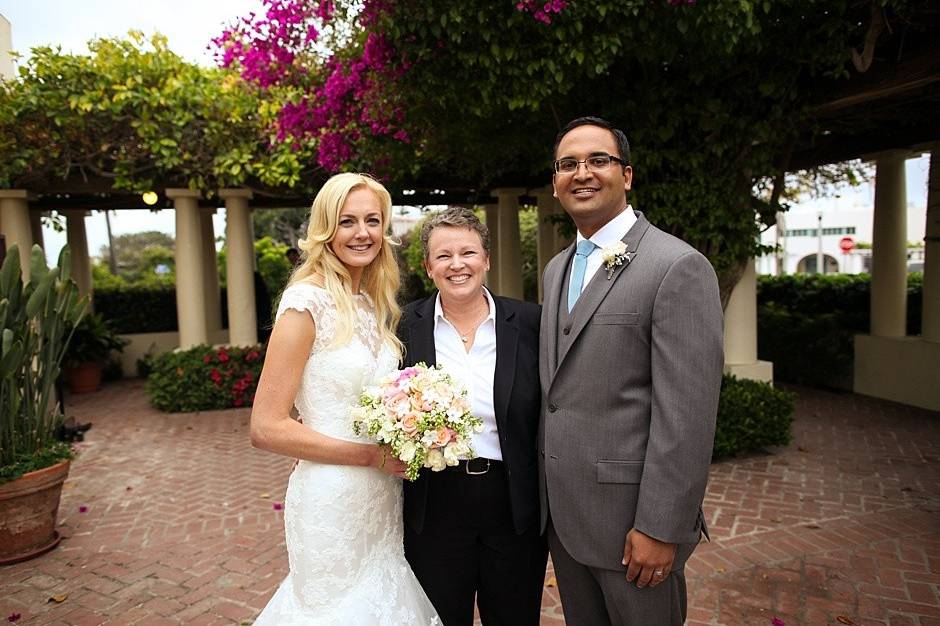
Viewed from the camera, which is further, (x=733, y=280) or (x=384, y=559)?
(x=733, y=280)

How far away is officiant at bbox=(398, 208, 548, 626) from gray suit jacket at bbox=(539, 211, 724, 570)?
152 millimetres

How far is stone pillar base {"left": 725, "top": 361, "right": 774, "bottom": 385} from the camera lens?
24.1ft

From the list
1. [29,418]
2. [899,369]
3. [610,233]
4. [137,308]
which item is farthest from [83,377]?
[899,369]

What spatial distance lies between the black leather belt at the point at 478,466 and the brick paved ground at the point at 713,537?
64.3 inches

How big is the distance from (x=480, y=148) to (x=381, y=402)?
211 inches

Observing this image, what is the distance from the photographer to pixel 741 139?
19.5ft

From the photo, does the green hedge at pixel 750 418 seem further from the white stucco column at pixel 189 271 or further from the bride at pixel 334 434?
the white stucco column at pixel 189 271

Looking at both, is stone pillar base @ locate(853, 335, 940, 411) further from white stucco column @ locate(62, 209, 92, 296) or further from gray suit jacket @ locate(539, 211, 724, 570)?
white stucco column @ locate(62, 209, 92, 296)

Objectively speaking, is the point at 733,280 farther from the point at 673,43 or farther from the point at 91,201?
the point at 91,201

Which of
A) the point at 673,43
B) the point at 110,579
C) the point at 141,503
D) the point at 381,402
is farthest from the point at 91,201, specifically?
the point at 381,402

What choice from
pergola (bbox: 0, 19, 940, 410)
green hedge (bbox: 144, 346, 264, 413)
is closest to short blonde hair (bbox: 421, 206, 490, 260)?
pergola (bbox: 0, 19, 940, 410)

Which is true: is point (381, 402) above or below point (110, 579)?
above

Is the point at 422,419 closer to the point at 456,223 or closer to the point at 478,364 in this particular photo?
the point at 478,364

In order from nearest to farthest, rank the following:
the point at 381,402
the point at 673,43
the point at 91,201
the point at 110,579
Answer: the point at 381,402, the point at 110,579, the point at 673,43, the point at 91,201
